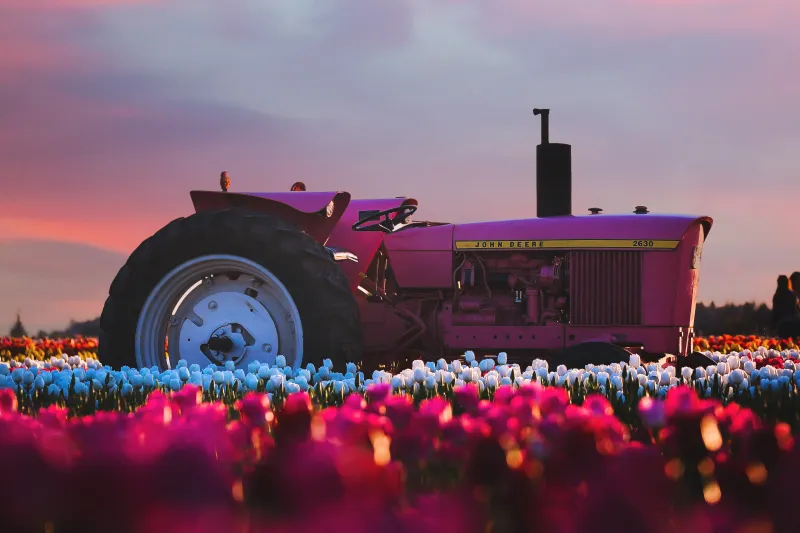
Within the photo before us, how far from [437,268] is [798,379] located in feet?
8.35

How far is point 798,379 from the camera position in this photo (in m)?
5.86

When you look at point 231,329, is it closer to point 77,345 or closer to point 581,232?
point 581,232

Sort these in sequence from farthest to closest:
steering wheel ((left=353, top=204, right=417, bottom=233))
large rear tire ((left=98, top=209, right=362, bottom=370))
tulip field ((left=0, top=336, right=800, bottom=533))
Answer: steering wheel ((left=353, top=204, right=417, bottom=233)) → large rear tire ((left=98, top=209, right=362, bottom=370)) → tulip field ((left=0, top=336, right=800, bottom=533))

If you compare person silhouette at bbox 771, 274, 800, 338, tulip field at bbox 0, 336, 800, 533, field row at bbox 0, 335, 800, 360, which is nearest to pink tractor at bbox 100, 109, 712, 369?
tulip field at bbox 0, 336, 800, 533

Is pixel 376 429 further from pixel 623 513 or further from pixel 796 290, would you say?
pixel 796 290

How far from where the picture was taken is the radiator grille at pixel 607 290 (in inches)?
269

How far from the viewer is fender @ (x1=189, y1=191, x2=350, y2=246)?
267 inches

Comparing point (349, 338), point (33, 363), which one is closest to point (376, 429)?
point (349, 338)

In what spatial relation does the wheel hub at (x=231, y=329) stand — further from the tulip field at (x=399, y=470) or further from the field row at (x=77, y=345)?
the field row at (x=77, y=345)

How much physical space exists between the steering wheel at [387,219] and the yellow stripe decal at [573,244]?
0.51 metres

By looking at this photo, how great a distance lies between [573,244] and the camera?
6.90 m

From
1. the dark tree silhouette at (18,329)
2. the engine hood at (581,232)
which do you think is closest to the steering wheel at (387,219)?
the engine hood at (581,232)

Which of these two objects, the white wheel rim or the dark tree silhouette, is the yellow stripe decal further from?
the dark tree silhouette

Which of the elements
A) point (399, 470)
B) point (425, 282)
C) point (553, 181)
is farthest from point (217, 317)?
point (399, 470)
